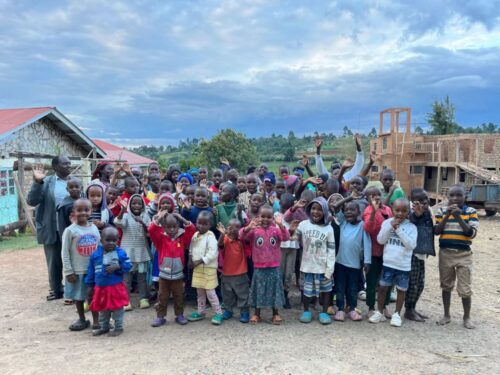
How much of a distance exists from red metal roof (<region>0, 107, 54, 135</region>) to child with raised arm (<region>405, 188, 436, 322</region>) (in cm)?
1084

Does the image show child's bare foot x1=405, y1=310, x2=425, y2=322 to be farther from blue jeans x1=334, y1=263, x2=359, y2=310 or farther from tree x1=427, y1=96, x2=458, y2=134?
tree x1=427, y1=96, x2=458, y2=134

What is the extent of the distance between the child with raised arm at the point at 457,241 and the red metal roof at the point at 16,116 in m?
11.2

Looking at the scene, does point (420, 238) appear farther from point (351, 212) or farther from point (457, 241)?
point (351, 212)

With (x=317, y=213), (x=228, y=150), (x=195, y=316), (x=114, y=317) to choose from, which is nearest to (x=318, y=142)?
(x=317, y=213)

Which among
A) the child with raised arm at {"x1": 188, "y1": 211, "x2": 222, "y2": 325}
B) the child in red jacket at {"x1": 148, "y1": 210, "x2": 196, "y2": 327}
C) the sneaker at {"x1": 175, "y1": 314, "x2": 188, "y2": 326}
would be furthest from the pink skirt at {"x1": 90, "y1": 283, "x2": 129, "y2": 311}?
the child with raised arm at {"x1": 188, "y1": 211, "x2": 222, "y2": 325}

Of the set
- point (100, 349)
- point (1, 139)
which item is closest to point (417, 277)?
point (100, 349)

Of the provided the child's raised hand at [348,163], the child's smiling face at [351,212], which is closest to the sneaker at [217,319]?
the child's smiling face at [351,212]

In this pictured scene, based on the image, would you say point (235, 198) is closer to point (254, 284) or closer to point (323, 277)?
point (254, 284)

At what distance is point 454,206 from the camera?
4.00 m

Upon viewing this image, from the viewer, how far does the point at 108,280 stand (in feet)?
12.3

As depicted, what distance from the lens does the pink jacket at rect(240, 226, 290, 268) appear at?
13.4 ft

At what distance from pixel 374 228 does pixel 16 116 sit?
1193 centimetres

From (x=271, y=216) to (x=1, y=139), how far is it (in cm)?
950

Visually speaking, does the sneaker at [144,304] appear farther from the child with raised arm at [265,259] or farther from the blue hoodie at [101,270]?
the child with raised arm at [265,259]
